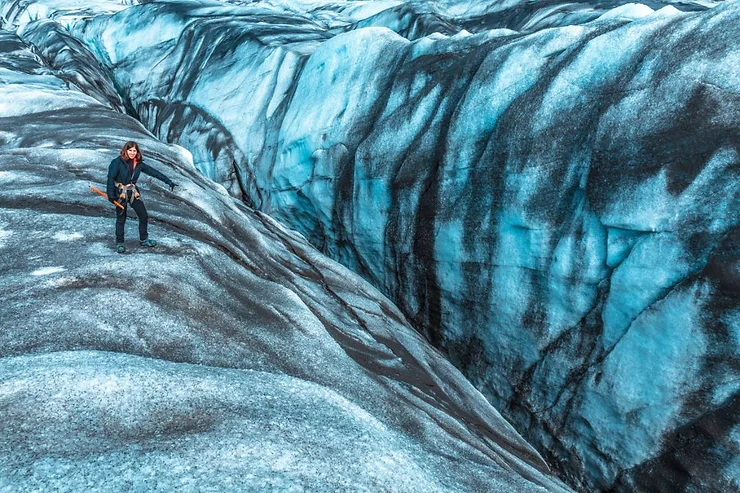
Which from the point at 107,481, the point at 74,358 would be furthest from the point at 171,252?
the point at 107,481

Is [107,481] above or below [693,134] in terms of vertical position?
below

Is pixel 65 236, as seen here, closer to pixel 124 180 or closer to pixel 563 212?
pixel 124 180

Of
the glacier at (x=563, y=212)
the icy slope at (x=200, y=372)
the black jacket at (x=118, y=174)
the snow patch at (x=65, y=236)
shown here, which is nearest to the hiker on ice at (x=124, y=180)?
the black jacket at (x=118, y=174)

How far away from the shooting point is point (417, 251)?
1384 centimetres

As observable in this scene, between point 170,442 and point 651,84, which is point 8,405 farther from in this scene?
point 651,84

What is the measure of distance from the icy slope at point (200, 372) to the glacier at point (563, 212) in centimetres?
174

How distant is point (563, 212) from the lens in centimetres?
1083

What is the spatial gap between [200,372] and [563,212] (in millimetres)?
7845

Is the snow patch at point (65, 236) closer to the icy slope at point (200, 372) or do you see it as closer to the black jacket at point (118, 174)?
the icy slope at point (200, 372)

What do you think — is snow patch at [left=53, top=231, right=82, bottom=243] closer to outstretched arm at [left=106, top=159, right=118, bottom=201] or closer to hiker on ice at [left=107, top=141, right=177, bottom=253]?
hiker on ice at [left=107, top=141, right=177, bottom=253]

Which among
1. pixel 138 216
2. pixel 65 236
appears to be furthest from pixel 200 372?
pixel 65 236

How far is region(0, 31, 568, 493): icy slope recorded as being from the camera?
451cm

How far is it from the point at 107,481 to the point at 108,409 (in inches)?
38.8

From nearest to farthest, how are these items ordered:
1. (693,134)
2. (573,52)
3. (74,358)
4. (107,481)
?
(107,481)
(74,358)
(693,134)
(573,52)
